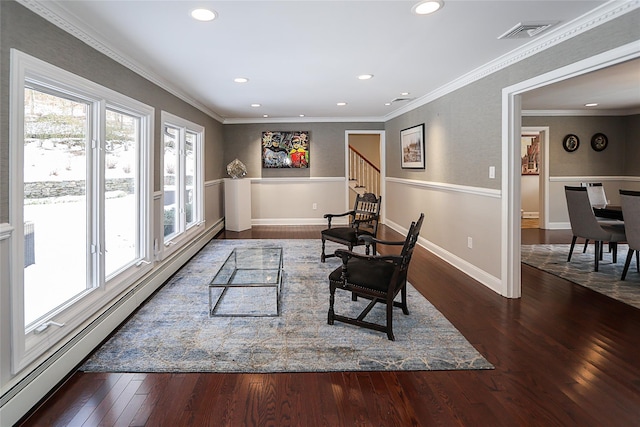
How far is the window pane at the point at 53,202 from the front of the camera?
7.36 ft

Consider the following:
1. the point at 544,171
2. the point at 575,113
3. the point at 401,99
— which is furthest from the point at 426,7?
the point at 575,113

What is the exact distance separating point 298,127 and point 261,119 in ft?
2.55

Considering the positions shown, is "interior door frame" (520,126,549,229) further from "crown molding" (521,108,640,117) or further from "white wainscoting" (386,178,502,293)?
"white wainscoting" (386,178,502,293)

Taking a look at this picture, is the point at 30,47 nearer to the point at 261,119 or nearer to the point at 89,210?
the point at 89,210

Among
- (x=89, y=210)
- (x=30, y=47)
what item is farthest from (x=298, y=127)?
(x=30, y=47)

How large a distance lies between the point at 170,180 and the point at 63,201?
8.16 feet

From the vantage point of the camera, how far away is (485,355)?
2.54 m

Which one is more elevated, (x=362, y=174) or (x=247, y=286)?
(x=362, y=174)

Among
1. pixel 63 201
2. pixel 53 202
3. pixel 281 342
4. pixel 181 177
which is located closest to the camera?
pixel 53 202

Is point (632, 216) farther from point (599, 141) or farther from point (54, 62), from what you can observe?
point (54, 62)

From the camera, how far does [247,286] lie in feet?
10.0

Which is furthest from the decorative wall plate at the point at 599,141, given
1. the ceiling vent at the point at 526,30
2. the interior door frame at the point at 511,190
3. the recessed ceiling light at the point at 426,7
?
the recessed ceiling light at the point at 426,7

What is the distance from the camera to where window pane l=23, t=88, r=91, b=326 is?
2242 mm

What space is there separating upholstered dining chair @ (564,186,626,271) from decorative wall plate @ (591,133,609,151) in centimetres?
356
